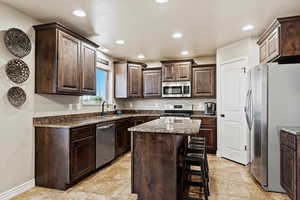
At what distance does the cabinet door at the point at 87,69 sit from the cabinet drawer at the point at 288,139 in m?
3.24

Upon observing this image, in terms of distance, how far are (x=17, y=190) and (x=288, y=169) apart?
12.0 ft

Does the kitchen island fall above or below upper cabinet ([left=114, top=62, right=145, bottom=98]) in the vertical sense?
below

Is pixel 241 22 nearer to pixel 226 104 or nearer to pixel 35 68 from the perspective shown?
pixel 226 104

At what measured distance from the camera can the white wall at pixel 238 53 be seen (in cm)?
380

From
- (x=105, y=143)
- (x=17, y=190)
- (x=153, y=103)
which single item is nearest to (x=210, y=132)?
(x=153, y=103)

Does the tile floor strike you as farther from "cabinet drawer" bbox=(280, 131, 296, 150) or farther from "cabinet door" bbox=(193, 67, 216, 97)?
"cabinet door" bbox=(193, 67, 216, 97)

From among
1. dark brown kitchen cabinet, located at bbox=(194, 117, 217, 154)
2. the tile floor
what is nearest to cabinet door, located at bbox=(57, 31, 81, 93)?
the tile floor

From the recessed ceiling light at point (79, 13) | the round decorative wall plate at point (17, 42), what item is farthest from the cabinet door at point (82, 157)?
the recessed ceiling light at point (79, 13)

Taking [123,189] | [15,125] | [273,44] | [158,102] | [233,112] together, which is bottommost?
[123,189]

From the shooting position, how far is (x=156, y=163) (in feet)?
7.41

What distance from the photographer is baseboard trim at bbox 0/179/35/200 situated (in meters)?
2.41

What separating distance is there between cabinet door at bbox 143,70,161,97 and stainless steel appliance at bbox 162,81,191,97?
23 centimetres

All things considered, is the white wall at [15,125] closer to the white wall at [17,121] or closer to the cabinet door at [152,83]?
the white wall at [17,121]

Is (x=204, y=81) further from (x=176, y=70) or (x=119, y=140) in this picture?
(x=119, y=140)
